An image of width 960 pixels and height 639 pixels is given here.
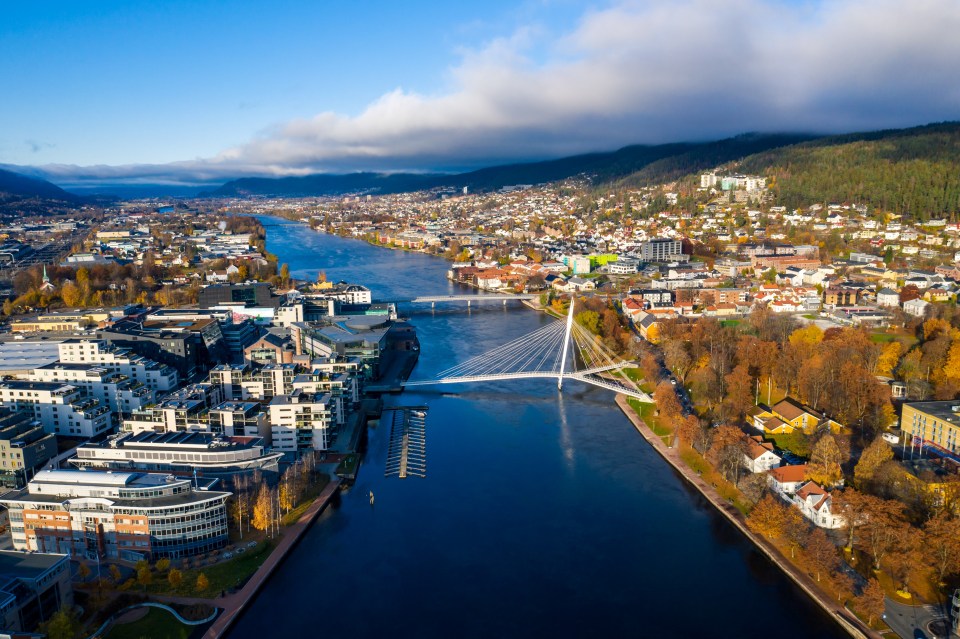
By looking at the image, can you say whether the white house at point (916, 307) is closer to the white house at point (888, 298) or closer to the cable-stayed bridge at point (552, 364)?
the white house at point (888, 298)

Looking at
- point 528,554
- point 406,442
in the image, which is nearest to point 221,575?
point 528,554

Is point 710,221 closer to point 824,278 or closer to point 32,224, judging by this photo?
point 824,278

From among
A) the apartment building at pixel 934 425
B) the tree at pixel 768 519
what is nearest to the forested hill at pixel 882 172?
the apartment building at pixel 934 425

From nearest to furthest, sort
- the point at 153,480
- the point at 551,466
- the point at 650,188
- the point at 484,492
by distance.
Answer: the point at 153,480 < the point at 484,492 < the point at 551,466 < the point at 650,188

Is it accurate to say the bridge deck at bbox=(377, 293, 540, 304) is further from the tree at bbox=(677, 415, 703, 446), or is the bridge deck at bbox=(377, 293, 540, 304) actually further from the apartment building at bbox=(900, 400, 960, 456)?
the apartment building at bbox=(900, 400, 960, 456)

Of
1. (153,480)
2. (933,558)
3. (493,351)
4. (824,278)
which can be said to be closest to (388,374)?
(493,351)

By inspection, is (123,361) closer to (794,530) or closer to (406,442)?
(406,442)

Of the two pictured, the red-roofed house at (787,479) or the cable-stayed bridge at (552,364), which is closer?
the red-roofed house at (787,479)
